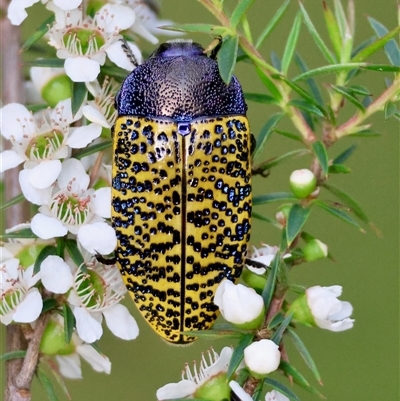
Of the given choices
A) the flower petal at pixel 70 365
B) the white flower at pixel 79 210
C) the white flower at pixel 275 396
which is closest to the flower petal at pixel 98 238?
the white flower at pixel 79 210

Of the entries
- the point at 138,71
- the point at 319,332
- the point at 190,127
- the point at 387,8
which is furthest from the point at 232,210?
the point at 387,8

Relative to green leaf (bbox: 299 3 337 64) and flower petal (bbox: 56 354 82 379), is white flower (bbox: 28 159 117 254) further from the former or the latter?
green leaf (bbox: 299 3 337 64)

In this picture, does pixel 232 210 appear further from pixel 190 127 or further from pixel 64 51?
pixel 64 51

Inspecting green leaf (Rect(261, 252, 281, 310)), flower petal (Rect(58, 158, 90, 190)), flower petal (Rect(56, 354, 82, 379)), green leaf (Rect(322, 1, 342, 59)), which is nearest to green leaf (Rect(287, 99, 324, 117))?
green leaf (Rect(322, 1, 342, 59))

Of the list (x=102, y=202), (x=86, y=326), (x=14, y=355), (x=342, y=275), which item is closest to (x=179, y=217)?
(x=102, y=202)

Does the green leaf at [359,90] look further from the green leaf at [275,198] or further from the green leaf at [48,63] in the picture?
the green leaf at [48,63]

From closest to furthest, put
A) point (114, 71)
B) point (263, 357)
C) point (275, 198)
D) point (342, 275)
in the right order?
point (263, 357) → point (275, 198) → point (114, 71) → point (342, 275)

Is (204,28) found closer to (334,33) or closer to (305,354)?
(334,33)
